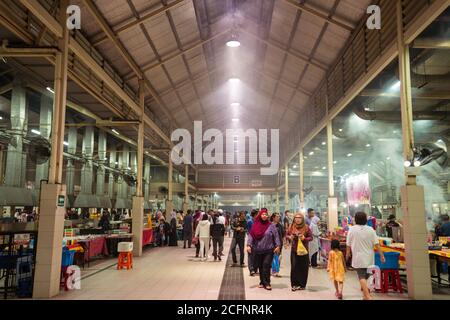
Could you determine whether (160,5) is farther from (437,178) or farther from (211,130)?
(211,130)

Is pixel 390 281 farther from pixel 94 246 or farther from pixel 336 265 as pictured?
pixel 94 246

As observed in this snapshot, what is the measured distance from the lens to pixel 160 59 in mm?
12828

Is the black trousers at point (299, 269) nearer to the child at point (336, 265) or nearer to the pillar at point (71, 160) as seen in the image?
the child at point (336, 265)

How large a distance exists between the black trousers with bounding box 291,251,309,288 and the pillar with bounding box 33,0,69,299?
4299 mm

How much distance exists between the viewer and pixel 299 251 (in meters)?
6.74

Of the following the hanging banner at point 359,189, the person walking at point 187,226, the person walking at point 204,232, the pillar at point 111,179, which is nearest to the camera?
the person walking at point 204,232

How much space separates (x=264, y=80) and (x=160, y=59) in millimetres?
5914

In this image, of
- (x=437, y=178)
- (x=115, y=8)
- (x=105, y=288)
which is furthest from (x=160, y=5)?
(x=437, y=178)

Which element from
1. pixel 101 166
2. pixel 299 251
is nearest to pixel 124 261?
pixel 299 251

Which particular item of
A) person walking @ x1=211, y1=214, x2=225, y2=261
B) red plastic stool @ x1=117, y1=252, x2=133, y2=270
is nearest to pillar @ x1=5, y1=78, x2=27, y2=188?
red plastic stool @ x1=117, y1=252, x2=133, y2=270

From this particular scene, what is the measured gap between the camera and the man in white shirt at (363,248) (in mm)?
5520

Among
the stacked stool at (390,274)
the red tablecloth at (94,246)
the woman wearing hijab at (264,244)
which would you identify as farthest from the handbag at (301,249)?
the red tablecloth at (94,246)

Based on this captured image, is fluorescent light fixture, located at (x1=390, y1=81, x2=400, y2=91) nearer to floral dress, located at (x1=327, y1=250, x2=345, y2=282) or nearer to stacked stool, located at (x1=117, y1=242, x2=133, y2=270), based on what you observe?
floral dress, located at (x1=327, y1=250, x2=345, y2=282)

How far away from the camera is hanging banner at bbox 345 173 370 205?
14.2 meters
